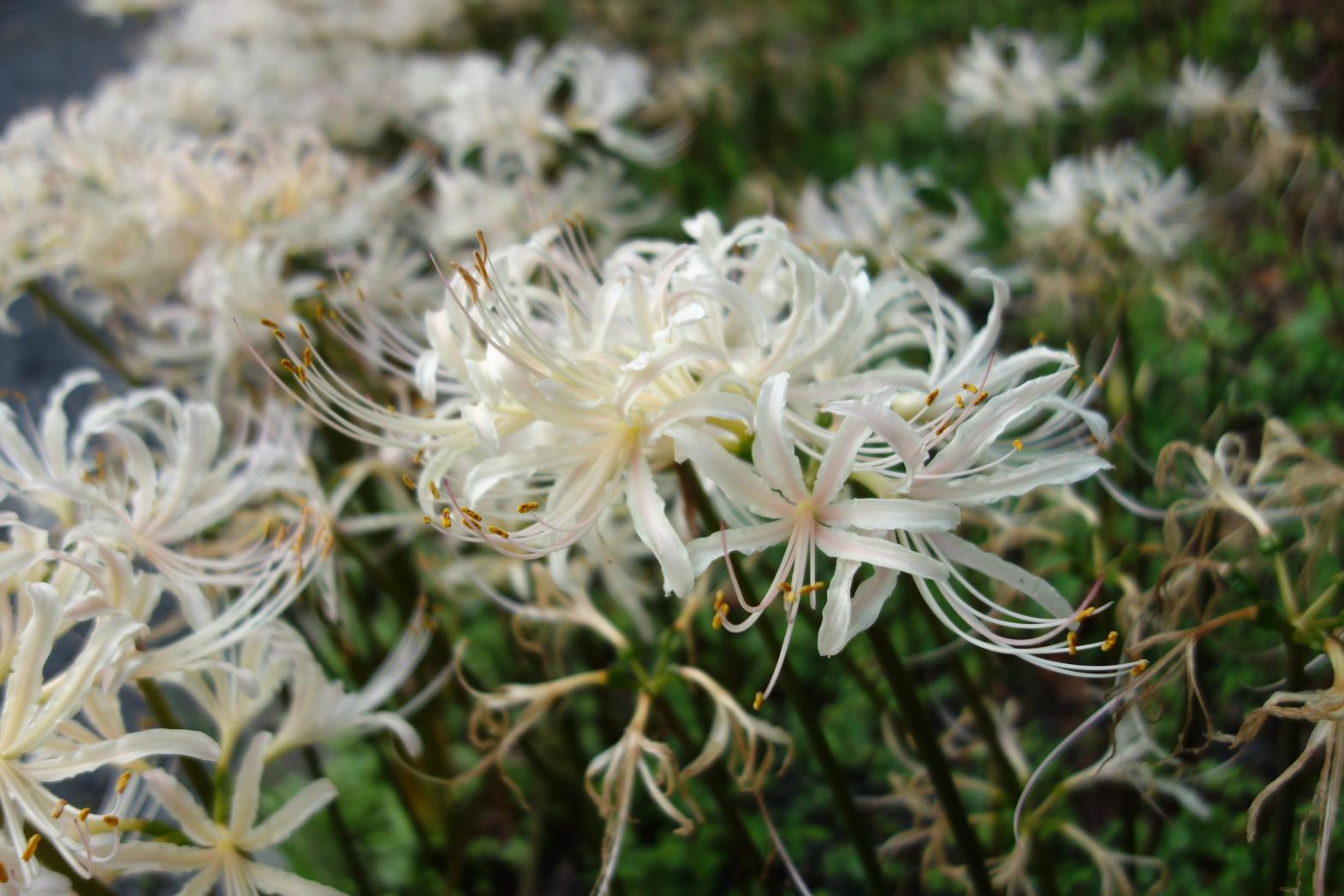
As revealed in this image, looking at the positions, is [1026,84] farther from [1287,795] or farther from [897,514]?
[897,514]

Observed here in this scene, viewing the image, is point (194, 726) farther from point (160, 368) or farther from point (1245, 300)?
point (1245, 300)

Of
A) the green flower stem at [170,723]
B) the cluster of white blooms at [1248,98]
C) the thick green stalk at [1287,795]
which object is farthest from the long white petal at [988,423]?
the cluster of white blooms at [1248,98]

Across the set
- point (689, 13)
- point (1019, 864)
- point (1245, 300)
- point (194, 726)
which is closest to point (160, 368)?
point (194, 726)

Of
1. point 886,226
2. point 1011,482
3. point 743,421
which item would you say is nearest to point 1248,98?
point 886,226

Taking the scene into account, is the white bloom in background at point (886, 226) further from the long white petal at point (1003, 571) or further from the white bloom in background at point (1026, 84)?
the long white petal at point (1003, 571)

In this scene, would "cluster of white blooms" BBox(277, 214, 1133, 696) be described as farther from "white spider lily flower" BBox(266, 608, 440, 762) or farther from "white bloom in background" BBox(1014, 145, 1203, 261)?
"white bloom in background" BBox(1014, 145, 1203, 261)

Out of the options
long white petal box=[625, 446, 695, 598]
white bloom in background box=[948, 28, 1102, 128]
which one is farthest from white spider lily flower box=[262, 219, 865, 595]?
white bloom in background box=[948, 28, 1102, 128]

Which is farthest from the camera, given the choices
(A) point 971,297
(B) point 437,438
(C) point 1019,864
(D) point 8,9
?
(D) point 8,9
